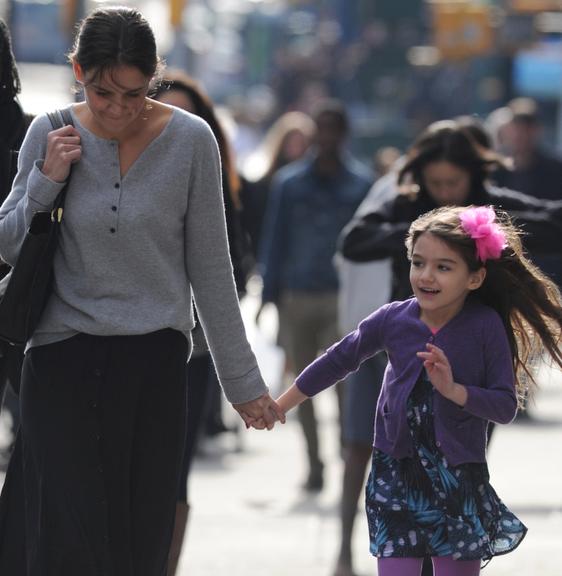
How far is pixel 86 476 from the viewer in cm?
446

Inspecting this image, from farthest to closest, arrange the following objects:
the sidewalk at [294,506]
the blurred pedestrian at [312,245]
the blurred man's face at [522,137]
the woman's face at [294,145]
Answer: the woman's face at [294,145] < the blurred man's face at [522,137] < the blurred pedestrian at [312,245] < the sidewalk at [294,506]

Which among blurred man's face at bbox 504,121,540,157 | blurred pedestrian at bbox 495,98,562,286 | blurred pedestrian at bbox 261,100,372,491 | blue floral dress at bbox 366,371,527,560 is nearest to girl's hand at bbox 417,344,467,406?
blue floral dress at bbox 366,371,527,560

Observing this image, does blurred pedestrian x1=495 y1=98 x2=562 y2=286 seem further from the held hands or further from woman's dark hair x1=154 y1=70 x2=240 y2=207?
the held hands

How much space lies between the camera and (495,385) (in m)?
4.72

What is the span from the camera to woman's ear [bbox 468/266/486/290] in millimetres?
4855

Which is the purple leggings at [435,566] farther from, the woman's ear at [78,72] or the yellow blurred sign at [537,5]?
the yellow blurred sign at [537,5]

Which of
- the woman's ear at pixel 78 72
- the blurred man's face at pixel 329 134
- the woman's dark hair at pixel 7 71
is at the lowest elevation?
the blurred man's face at pixel 329 134

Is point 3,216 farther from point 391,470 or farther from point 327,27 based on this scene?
point 327,27

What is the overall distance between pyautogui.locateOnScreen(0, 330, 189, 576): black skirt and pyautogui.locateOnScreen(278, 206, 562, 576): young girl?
0.46 meters

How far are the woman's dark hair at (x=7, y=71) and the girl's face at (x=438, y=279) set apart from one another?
119cm

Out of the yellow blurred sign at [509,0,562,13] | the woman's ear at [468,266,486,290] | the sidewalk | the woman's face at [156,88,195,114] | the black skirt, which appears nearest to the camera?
the black skirt

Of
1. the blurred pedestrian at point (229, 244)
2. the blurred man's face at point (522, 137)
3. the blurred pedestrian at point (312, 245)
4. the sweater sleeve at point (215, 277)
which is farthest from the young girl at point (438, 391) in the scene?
the blurred man's face at point (522, 137)

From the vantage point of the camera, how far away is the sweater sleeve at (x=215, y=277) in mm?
4551

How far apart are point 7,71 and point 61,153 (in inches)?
29.2
